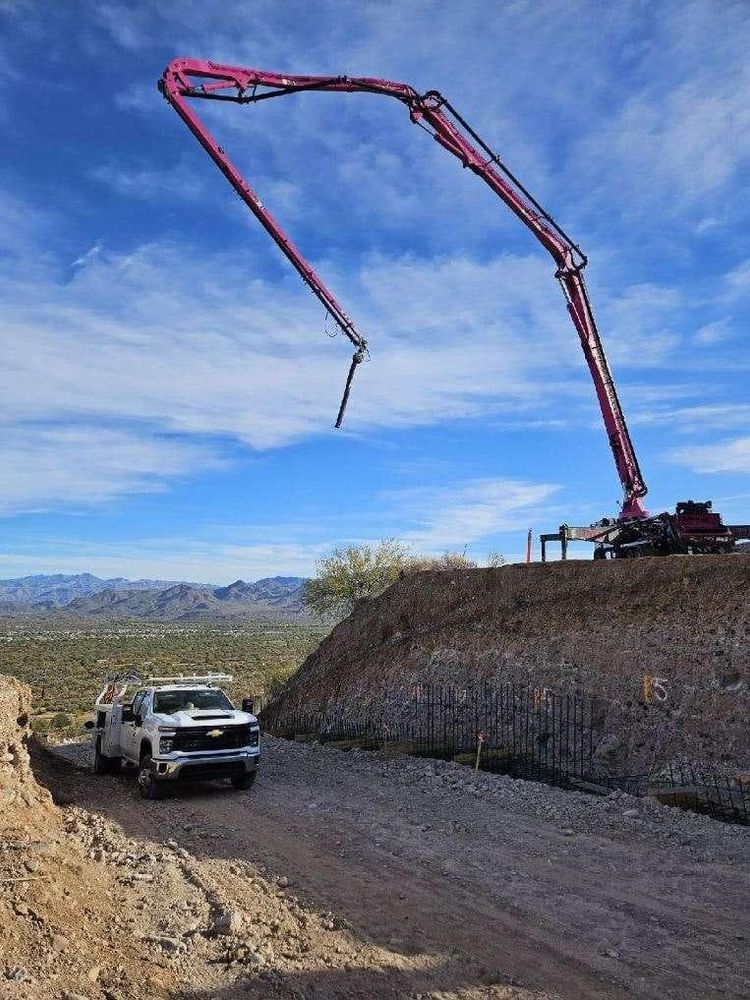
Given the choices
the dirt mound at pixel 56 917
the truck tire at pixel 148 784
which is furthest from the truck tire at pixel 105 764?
the dirt mound at pixel 56 917

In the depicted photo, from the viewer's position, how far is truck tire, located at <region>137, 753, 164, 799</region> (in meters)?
13.6

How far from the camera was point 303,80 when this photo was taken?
21375 millimetres

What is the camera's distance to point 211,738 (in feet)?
45.7

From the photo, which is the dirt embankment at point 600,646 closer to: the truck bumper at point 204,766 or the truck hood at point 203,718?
the truck bumper at point 204,766

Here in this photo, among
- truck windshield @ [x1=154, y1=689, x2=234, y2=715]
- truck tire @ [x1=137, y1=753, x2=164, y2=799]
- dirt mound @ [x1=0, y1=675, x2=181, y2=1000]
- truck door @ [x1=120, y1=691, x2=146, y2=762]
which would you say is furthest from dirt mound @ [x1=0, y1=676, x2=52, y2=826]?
truck windshield @ [x1=154, y1=689, x2=234, y2=715]

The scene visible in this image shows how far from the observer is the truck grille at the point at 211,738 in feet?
44.9

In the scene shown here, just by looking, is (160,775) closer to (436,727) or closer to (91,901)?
(91,901)

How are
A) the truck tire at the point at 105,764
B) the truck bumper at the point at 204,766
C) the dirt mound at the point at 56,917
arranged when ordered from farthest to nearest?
the truck tire at the point at 105,764, the truck bumper at the point at 204,766, the dirt mound at the point at 56,917

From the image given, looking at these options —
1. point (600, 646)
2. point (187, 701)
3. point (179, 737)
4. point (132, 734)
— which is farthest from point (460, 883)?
point (600, 646)

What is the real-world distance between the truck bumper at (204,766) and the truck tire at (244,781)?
0.25 feet

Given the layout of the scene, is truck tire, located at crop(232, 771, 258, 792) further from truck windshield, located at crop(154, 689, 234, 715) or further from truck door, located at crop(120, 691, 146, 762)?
truck door, located at crop(120, 691, 146, 762)

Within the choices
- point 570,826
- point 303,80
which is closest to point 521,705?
point 570,826

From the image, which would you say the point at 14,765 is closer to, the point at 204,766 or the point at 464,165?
the point at 204,766

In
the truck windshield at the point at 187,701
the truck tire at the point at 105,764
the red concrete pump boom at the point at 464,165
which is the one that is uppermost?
the red concrete pump boom at the point at 464,165
